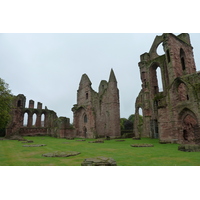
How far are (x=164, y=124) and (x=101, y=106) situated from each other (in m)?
11.9

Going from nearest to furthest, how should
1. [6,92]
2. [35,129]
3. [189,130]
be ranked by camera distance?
[189,130], [6,92], [35,129]

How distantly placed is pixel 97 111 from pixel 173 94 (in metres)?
13.0

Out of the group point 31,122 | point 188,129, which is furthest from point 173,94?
point 31,122

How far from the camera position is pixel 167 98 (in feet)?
40.6

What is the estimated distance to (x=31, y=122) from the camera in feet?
96.8

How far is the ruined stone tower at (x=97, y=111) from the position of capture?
20375 millimetres

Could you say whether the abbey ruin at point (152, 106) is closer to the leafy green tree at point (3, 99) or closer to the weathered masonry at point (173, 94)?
the weathered masonry at point (173, 94)

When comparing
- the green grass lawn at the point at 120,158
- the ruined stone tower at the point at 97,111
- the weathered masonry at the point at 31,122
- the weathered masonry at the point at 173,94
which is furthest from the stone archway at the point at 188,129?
the weathered masonry at the point at 31,122

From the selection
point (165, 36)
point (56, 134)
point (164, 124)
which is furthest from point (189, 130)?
point (56, 134)

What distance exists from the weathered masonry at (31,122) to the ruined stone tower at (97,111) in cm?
283

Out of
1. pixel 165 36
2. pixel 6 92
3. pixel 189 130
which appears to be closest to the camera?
pixel 189 130

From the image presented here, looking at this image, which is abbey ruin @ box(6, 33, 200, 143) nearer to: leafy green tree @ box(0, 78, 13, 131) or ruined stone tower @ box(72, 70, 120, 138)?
ruined stone tower @ box(72, 70, 120, 138)

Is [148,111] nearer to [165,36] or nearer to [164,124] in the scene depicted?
[164,124]

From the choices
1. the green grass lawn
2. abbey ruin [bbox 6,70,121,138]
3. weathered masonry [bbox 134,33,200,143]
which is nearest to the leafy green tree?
abbey ruin [bbox 6,70,121,138]
